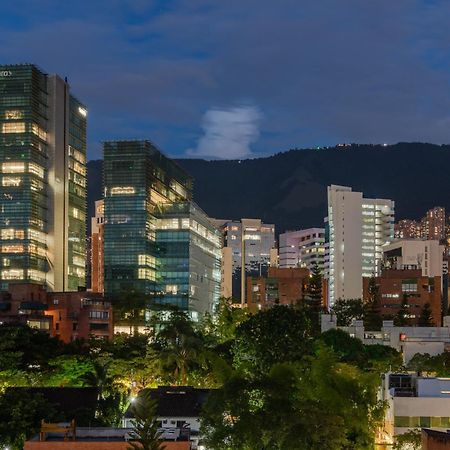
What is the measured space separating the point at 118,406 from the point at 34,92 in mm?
65906

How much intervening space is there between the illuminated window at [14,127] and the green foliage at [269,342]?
6131 centimetres

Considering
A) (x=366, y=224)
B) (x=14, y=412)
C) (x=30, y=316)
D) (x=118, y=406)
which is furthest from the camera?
(x=366, y=224)

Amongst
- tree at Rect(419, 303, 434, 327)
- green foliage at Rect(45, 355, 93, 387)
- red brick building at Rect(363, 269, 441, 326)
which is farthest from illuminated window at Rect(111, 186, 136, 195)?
green foliage at Rect(45, 355, 93, 387)

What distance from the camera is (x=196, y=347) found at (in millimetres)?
71562

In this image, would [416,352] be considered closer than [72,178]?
Yes

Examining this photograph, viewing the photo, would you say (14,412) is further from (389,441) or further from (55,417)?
(389,441)

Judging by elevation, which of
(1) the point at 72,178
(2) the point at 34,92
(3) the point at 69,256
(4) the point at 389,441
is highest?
(2) the point at 34,92

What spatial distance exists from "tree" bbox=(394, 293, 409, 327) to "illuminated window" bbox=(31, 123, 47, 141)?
161 feet

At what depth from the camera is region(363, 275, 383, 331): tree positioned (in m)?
103

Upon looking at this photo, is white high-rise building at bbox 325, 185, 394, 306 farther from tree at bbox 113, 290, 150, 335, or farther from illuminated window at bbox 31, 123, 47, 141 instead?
illuminated window at bbox 31, 123, 47, 141

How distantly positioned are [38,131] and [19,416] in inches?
3100

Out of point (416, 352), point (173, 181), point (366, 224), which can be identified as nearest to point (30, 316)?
point (416, 352)

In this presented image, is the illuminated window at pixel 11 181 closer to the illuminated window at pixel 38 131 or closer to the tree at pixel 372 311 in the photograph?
the illuminated window at pixel 38 131

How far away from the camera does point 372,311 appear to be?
111 metres
